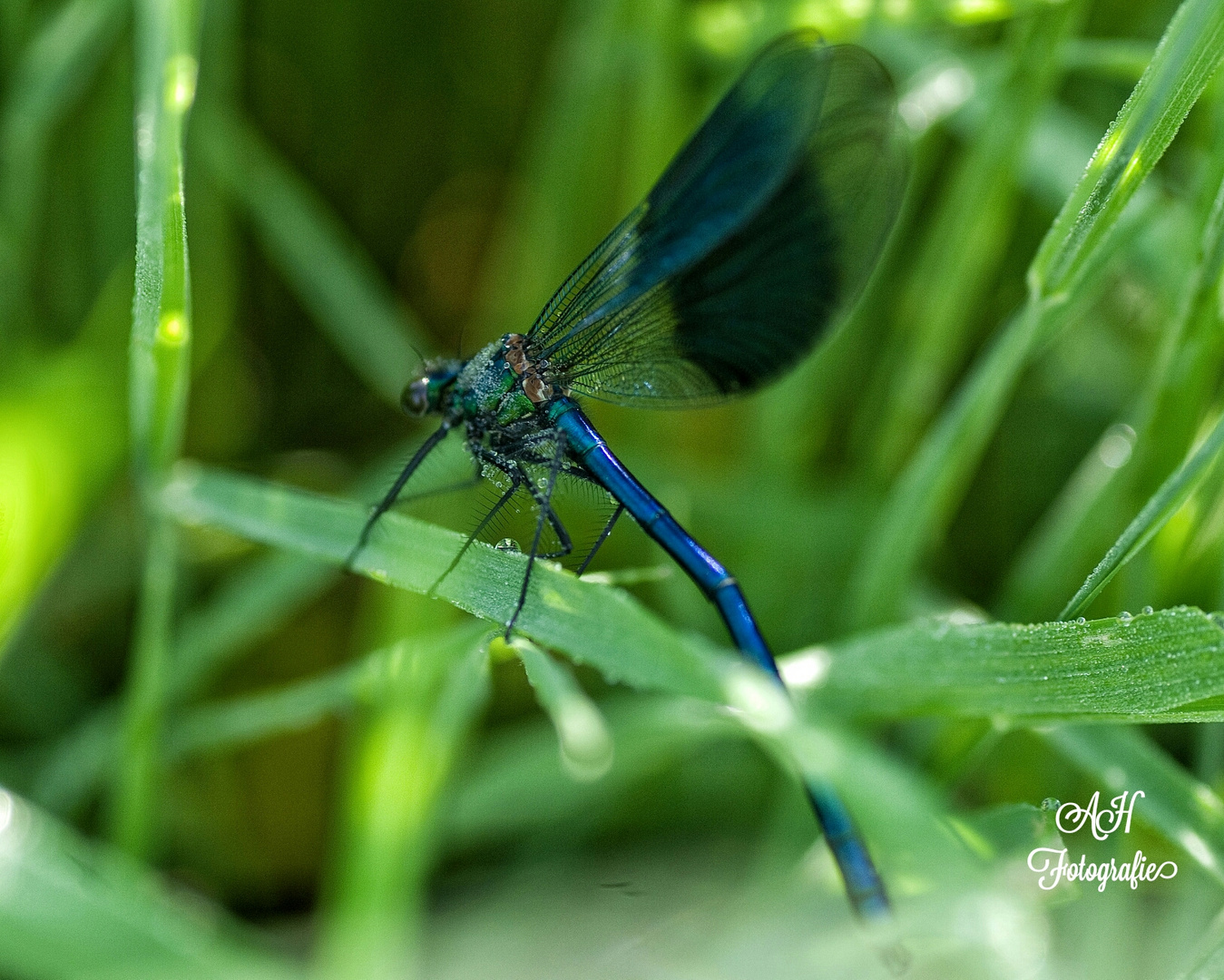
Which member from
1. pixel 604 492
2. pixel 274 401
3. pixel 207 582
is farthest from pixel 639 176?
pixel 207 582

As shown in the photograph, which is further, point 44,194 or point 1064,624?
point 44,194

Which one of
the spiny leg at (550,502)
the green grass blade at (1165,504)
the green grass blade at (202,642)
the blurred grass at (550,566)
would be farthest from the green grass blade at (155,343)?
the green grass blade at (1165,504)

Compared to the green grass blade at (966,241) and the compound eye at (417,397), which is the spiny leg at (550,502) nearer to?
the compound eye at (417,397)

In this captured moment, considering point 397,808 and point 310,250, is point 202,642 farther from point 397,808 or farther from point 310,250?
point 310,250

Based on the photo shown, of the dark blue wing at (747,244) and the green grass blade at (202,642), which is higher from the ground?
the dark blue wing at (747,244)

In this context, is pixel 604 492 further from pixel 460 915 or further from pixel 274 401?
pixel 274 401

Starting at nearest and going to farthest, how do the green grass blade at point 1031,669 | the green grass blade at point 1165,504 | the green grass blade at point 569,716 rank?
the green grass blade at point 569,716, the green grass blade at point 1031,669, the green grass blade at point 1165,504

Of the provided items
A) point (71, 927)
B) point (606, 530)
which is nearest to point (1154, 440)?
point (606, 530)

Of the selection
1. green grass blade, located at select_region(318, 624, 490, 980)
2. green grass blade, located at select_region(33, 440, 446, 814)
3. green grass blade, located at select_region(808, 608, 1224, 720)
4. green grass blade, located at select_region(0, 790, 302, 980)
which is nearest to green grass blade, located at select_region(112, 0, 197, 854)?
green grass blade, located at select_region(33, 440, 446, 814)
